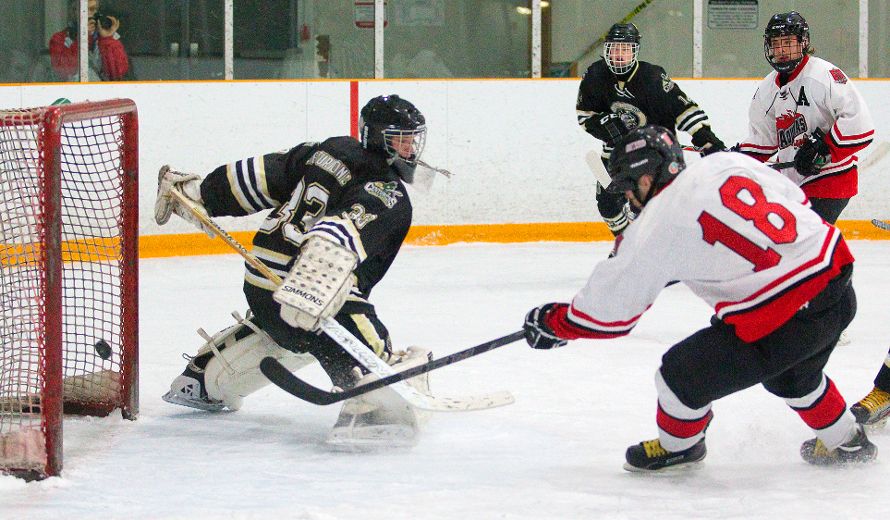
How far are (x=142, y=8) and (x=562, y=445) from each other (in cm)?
408

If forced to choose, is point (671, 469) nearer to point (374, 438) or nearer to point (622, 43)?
point (374, 438)

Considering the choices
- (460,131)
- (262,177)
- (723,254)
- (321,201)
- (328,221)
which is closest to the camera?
(723,254)

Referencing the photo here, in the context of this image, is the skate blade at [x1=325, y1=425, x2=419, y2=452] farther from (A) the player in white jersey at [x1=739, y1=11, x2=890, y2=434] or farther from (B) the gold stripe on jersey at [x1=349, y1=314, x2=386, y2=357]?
(A) the player in white jersey at [x1=739, y1=11, x2=890, y2=434]

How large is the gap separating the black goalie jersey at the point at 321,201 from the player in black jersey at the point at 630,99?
2.23 m

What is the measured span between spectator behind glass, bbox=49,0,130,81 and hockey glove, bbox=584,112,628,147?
7.71 ft

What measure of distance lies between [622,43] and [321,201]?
2.38 meters

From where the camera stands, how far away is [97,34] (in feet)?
19.6

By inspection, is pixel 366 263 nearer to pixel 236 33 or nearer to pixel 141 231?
pixel 141 231

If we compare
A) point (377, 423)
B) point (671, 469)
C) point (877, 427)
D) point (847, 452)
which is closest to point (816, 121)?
point (877, 427)

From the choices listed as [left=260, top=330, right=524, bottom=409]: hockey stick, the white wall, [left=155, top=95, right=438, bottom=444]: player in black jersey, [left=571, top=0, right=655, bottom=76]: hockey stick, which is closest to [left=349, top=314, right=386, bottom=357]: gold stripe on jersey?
[left=155, top=95, right=438, bottom=444]: player in black jersey

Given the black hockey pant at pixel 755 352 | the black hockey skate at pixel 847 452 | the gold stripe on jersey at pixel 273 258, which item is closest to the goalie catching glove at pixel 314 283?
the gold stripe on jersey at pixel 273 258

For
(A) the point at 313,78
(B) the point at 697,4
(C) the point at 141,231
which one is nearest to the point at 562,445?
(C) the point at 141,231

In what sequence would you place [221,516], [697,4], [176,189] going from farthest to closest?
1. [697,4]
2. [176,189]
3. [221,516]

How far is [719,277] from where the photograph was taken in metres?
2.35
